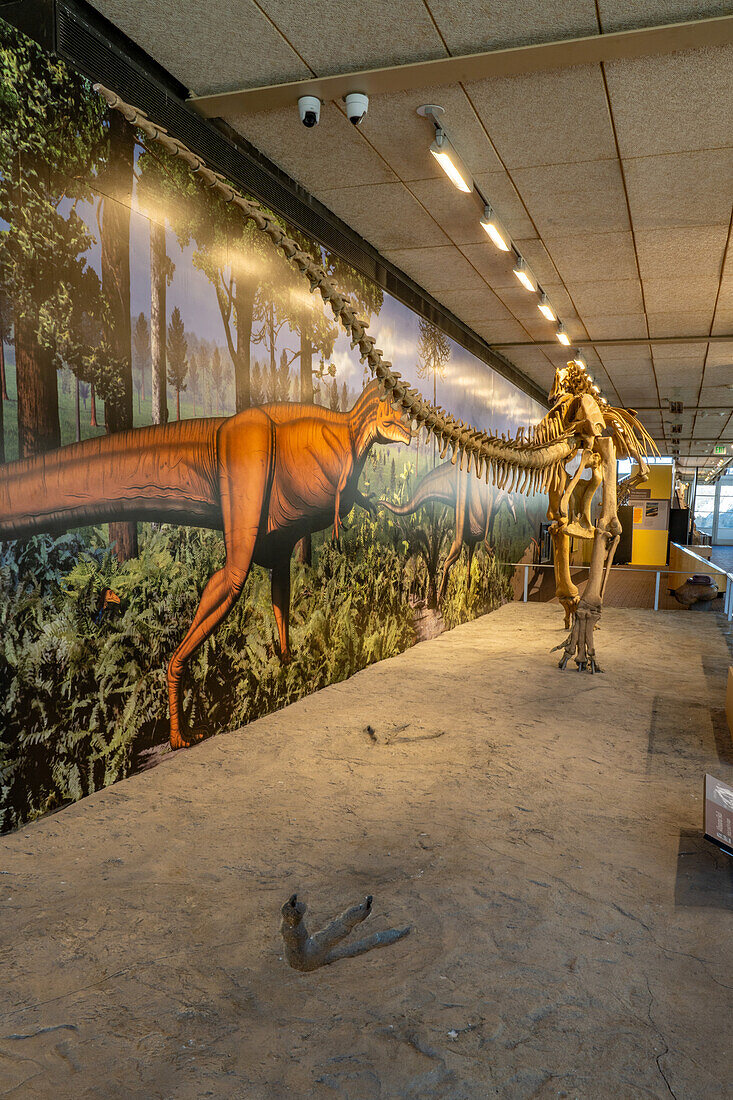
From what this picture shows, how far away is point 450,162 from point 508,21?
52.8 inches

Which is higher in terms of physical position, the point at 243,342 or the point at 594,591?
the point at 243,342

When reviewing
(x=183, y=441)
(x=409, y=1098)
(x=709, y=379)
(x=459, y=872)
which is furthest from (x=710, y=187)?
(x=709, y=379)

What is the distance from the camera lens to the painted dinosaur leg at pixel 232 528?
417cm

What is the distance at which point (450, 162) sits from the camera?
15.7 ft

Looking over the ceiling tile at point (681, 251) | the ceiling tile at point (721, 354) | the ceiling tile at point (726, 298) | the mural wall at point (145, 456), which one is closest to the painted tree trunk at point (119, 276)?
the mural wall at point (145, 456)

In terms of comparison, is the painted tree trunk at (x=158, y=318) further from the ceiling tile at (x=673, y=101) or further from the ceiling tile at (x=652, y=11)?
the ceiling tile at (x=673, y=101)

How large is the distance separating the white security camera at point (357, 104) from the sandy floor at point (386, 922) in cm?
361

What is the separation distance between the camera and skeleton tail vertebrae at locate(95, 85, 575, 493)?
2.68m

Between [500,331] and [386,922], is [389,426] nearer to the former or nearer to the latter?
[500,331]

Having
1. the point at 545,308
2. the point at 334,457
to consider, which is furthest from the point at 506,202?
the point at 545,308

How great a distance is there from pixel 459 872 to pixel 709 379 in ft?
36.0

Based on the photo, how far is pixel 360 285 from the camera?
6.43m

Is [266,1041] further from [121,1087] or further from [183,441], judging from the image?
[183,441]

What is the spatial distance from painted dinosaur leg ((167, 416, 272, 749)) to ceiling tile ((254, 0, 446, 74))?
6.69 feet
